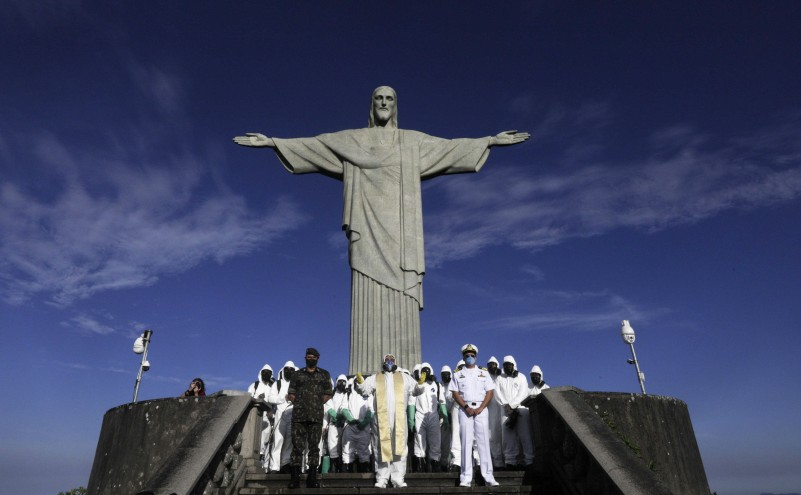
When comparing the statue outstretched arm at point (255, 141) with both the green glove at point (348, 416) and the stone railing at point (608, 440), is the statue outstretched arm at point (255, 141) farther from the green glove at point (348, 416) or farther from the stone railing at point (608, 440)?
the stone railing at point (608, 440)

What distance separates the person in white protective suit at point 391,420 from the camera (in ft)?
23.0

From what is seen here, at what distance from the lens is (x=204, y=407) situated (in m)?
6.90

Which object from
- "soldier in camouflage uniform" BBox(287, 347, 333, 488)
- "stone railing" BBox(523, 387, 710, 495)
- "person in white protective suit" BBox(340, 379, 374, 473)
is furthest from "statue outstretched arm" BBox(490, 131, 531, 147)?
"soldier in camouflage uniform" BBox(287, 347, 333, 488)

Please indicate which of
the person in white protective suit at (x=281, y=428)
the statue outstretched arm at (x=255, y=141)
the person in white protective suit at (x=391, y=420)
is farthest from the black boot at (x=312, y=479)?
the statue outstretched arm at (x=255, y=141)

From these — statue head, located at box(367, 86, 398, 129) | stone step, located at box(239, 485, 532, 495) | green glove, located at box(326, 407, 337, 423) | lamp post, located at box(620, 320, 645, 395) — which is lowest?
stone step, located at box(239, 485, 532, 495)

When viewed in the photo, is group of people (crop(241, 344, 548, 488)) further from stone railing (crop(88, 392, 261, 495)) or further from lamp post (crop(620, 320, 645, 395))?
lamp post (crop(620, 320, 645, 395))

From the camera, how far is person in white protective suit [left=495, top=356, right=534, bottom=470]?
25.3ft

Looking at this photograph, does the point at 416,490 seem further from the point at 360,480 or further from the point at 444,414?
the point at 444,414

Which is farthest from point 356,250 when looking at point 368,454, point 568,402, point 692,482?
point 692,482

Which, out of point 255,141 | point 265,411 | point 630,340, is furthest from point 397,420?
point 630,340

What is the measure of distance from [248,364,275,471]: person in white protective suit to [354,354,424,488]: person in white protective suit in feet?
4.36

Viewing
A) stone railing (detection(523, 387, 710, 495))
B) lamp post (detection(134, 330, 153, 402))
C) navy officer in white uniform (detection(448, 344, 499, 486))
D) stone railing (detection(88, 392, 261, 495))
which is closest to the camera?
stone railing (detection(523, 387, 710, 495))

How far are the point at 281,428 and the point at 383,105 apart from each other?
23.4ft

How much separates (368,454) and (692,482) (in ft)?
14.0
